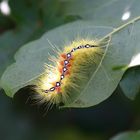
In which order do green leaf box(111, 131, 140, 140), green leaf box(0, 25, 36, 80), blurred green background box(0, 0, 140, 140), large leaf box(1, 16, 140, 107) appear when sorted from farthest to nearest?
blurred green background box(0, 0, 140, 140) < green leaf box(0, 25, 36, 80) < green leaf box(111, 131, 140, 140) < large leaf box(1, 16, 140, 107)

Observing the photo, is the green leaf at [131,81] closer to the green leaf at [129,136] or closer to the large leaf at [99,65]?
the large leaf at [99,65]

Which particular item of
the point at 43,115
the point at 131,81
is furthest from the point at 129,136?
the point at 43,115

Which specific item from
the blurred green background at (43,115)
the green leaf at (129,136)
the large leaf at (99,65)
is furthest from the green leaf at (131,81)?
the blurred green background at (43,115)

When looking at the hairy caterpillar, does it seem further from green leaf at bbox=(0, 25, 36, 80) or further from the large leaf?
green leaf at bbox=(0, 25, 36, 80)

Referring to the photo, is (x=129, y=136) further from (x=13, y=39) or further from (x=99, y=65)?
(x=13, y=39)

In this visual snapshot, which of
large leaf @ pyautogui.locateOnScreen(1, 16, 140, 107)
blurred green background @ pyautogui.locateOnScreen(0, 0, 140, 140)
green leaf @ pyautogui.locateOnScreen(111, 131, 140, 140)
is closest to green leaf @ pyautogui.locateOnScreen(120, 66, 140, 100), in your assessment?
large leaf @ pyautogui.locateOnScreen(1, 16, 140, 107)

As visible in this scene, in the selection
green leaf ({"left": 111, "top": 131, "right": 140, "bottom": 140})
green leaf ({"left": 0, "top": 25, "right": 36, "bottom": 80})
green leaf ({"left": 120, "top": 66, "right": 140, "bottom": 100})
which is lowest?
green leaf ({"left": 111, "top": 131, "right": 140, "bottom": 140})
